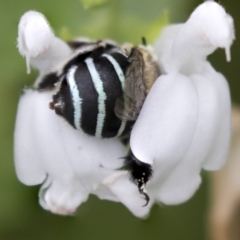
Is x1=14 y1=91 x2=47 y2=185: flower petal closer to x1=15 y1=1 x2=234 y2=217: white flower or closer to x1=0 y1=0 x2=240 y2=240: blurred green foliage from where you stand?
x1=15 y1=1 x2=234 y2=217: white flower

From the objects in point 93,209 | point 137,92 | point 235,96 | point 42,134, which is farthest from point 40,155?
point 235,96

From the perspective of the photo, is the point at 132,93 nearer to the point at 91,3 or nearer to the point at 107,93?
the point at 107,93

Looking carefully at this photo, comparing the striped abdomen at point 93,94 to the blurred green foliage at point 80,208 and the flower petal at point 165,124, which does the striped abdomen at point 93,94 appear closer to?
the flower petal at point 165,124

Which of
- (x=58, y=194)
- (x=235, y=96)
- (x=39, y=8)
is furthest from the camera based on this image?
(x=235, y=96)

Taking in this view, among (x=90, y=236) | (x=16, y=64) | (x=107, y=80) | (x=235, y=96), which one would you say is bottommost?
(x=90, y=236)

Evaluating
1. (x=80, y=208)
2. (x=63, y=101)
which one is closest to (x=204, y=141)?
(x=63, y=101)

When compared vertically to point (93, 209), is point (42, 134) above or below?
above

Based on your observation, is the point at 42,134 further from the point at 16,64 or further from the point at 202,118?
the point at 16,64

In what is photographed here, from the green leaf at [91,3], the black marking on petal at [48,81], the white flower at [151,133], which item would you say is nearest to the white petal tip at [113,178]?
the white flower at [151,133]
